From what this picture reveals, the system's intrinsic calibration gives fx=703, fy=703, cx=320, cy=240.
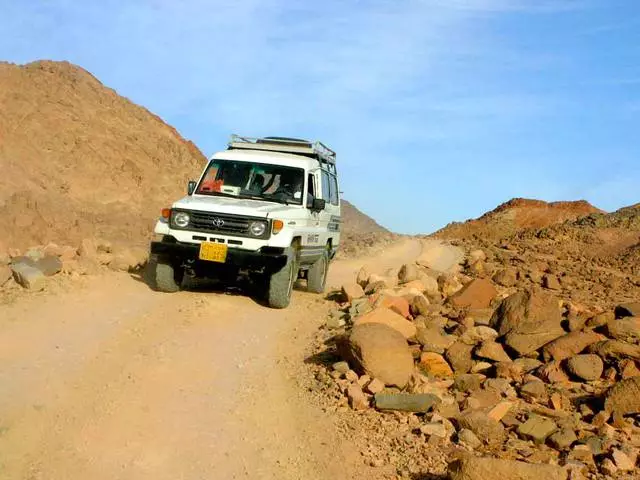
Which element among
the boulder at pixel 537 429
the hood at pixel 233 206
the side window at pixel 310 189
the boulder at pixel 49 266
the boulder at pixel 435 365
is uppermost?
the side window at pixel 310 189

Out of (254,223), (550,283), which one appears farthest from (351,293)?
(550,283)

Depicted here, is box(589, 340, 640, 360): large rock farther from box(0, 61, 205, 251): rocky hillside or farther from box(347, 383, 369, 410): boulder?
box(0, 61, 205, 251): rocky hillside

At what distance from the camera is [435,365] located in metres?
7.23

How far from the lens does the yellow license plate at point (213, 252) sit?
9281 millimetres

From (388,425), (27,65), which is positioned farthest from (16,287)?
(27,65)

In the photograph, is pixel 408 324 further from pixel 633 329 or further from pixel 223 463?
pixel 223 463

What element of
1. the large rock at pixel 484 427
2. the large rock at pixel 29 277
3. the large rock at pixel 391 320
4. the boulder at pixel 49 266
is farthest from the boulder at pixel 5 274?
the large rock at pixel 484 427

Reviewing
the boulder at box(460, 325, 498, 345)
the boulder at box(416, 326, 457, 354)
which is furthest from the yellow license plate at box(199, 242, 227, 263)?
the boulder at box(460, 325, 498, 345)

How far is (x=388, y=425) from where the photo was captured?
18.8 ft

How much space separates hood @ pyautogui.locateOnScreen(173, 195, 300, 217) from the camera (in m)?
9.34

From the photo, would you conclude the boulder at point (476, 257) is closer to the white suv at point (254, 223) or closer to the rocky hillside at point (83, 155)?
the white suv at point (254, 223)

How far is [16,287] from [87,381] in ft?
13.2

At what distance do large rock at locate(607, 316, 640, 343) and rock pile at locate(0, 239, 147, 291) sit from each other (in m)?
7.08

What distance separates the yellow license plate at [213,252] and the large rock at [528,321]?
355 cm
